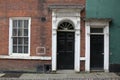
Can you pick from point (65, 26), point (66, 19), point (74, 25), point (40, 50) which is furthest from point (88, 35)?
point (40, 50)

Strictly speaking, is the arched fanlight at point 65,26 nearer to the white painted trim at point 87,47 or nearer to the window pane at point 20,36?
the white painted trim at point 87,47

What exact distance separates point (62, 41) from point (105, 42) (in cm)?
267

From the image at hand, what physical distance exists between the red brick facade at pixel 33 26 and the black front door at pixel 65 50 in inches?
25.5

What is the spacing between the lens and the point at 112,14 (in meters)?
20.5

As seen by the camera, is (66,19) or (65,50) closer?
(66,19)

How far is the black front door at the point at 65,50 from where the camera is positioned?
20797mm

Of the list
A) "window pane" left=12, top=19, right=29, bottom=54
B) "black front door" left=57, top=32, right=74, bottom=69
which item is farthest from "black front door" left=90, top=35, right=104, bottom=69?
"window pane" left=12, top=19, right=29, bottom=54

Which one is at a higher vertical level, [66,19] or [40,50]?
[66,19]

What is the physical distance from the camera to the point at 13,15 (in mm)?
20641

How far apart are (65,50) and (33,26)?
2491 mm

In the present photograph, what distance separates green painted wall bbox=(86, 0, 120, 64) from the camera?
20.5m

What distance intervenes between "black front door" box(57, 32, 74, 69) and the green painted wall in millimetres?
→ 1809

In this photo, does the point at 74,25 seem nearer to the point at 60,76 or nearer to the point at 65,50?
the point at 65,50

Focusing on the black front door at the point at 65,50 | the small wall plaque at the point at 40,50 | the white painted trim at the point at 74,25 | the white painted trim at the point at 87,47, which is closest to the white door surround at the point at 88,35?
the white painted trim at the point at 87,47
